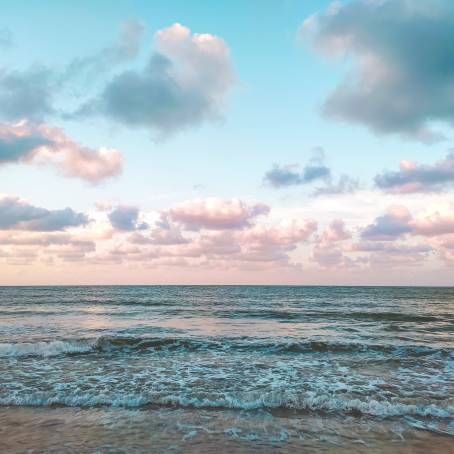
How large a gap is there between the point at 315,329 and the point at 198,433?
2125cm

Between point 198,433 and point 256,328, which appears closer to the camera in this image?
point 198,433

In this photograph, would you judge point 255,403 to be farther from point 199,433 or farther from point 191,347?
point 191,347

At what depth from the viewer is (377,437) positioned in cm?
863

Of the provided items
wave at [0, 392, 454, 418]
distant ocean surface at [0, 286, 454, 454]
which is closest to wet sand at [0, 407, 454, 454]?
distant ocean surface at [0, 286, 454, 454]

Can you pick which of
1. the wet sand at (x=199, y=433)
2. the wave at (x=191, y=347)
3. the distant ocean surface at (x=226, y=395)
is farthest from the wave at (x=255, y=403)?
the wave at (x=191, y=347)

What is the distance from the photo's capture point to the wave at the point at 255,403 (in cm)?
1045

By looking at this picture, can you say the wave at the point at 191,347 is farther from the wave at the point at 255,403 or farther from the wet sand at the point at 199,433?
the wet sand at the point at 199,433

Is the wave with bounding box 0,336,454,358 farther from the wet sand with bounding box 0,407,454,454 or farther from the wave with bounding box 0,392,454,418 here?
the wet sand with bounding box 0,407,454,454

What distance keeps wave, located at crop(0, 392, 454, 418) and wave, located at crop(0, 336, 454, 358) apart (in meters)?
7.50

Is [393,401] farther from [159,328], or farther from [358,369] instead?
[159,328]

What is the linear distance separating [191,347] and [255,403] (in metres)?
10.0

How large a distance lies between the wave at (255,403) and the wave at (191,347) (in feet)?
24.6

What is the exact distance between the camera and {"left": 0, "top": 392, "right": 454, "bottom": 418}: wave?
10453 mm

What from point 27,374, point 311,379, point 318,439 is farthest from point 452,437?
point 27,374
